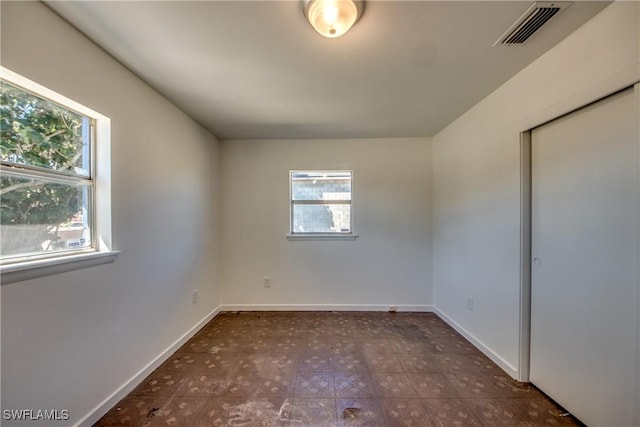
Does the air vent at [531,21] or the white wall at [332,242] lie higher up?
the air vent at [531,21]

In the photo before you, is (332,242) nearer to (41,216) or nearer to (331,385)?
(331,385)

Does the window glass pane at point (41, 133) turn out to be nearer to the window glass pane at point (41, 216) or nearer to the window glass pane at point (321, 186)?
the window glass pane at point (41, 216)

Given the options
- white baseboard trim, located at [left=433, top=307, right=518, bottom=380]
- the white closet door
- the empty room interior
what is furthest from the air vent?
white baseboard trim, located at [left=433, top=307, right=518, bottom=380]

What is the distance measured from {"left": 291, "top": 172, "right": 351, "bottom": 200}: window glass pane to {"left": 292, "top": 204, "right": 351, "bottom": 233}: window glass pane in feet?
0.46

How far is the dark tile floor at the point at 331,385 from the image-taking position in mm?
1607

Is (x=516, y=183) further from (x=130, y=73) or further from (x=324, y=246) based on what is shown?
(x=130, y=73)

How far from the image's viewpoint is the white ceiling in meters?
1.30

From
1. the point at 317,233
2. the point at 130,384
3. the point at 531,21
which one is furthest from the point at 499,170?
the point at 130,384

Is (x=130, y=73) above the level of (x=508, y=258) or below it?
above

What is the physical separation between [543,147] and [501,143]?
0.35 metres

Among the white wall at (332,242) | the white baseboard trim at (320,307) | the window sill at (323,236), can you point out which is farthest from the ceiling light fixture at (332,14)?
the white baseboard trim at (320,307)

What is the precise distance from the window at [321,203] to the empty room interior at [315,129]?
2.43 feet

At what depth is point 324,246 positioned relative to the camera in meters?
A: 3.44

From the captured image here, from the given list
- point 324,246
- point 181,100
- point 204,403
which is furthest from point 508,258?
point 181,100
